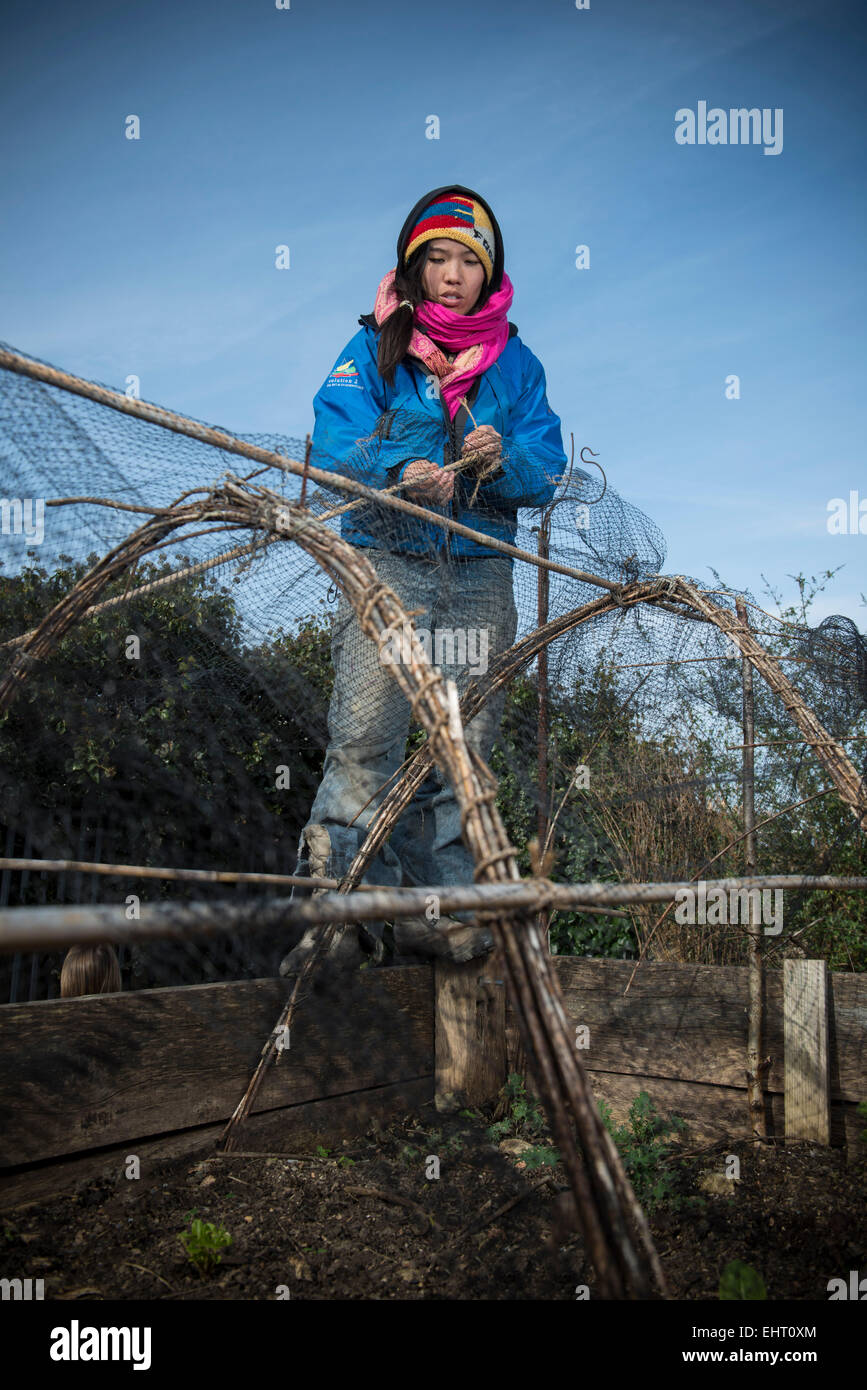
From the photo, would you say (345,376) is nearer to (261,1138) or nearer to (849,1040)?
(261,1138)

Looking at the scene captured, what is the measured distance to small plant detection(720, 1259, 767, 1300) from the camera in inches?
63.5

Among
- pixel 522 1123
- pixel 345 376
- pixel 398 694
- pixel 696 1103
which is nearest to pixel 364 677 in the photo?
pixel 398 694

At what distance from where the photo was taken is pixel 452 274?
3.06 meters

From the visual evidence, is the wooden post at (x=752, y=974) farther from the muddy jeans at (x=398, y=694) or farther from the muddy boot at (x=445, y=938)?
the muddy boot at (x=445, y=938)

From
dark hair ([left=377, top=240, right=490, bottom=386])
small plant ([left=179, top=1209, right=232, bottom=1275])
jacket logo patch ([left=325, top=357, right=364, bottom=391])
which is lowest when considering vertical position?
small plant ([left=179, top=1209, right=232, bottom=1275])

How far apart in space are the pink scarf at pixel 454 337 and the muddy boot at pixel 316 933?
4.84ft

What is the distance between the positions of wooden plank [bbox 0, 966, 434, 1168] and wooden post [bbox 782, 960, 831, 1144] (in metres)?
1.27

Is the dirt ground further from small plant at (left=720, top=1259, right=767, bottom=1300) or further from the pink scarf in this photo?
the pink scarf

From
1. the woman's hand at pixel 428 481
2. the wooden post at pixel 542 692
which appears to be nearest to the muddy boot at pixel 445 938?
the wooden post at pixel 542 692

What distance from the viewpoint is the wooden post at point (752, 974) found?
2.74m

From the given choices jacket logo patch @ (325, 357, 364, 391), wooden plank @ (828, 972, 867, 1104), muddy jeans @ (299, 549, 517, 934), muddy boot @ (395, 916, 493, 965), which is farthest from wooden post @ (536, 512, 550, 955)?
wooden plank @ (828, 972, 867, 1104)

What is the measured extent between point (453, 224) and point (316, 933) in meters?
2.42
